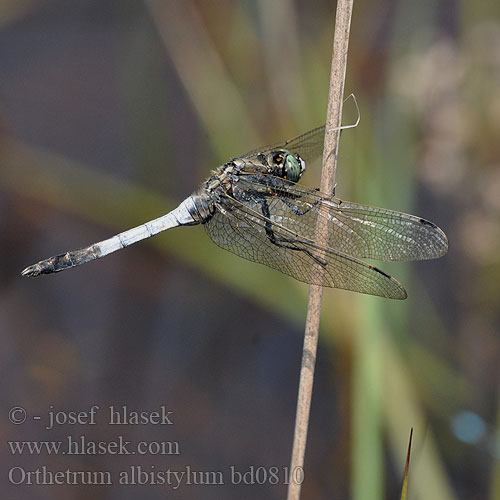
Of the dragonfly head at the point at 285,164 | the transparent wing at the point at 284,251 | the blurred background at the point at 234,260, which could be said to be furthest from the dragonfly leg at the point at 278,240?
the blurred background at the point at 234,260

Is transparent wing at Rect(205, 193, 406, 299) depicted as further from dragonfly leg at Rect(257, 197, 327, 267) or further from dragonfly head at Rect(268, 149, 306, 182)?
dragonfly head at Rect(268, 149, 306, 182)

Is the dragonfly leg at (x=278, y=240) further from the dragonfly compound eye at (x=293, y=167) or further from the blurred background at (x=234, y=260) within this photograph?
the blurred background at (x=234, y=260)

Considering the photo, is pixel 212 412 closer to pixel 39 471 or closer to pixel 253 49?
pixel 39 471

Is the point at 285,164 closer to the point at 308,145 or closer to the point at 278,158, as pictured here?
the point at 278,158

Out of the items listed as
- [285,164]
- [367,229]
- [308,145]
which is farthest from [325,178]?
[308,145]

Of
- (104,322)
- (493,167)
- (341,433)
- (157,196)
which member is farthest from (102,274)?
(493,167)

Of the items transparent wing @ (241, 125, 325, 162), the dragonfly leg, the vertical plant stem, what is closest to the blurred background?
transparent wing @ (241, 125, 325, 162)

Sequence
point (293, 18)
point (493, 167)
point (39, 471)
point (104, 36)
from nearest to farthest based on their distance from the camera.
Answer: point (39, 471)
point (493, 167)
point (293, 18)
point (104, 36)
